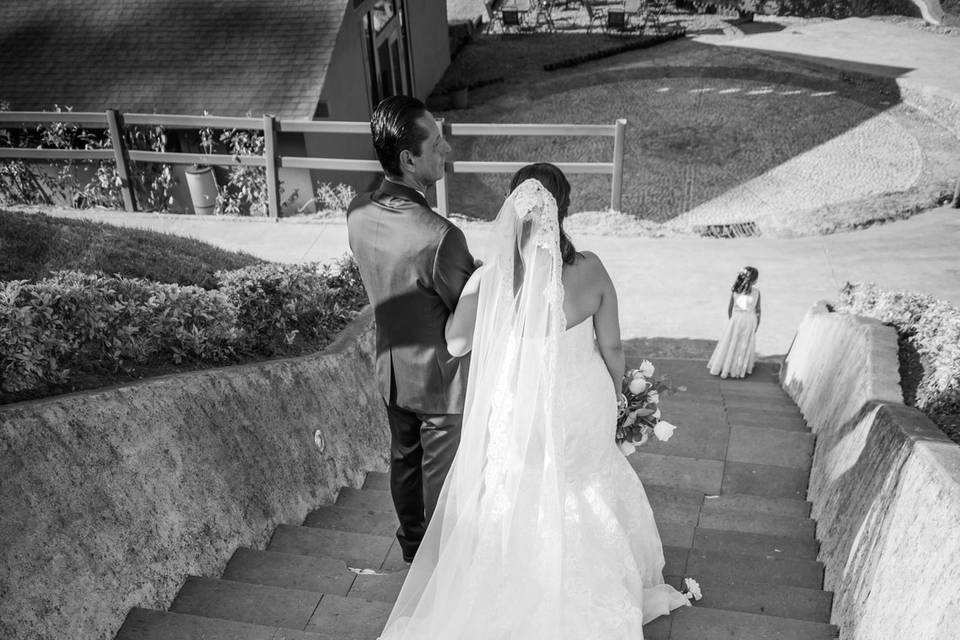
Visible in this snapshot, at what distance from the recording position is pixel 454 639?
294cm

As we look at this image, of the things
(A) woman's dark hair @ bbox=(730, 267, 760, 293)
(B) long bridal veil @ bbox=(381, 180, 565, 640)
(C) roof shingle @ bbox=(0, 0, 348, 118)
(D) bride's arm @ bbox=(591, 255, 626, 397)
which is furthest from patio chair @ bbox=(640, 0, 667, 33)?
(B) long bridal veil @ bbox=(381, 180, 565, 640)

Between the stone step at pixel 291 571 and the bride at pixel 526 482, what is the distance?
0.40 meters

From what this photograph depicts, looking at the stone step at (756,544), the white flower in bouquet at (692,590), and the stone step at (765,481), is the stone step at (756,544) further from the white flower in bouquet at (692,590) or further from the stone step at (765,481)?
the stone step at (765,481)

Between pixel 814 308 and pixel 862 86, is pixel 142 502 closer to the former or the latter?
pixel 814 308

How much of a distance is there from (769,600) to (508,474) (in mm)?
1124

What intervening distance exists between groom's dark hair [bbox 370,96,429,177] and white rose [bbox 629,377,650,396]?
4.52 ft

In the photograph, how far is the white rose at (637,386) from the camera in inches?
145

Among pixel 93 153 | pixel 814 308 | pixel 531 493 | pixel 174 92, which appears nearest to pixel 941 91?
pixel 814 308

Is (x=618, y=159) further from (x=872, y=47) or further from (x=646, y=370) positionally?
(x=872, y=47)

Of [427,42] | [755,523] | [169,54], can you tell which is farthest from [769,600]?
[427,42]

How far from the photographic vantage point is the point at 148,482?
3.24m

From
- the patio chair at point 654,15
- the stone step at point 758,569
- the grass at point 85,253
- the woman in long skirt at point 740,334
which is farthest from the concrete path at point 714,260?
the patio chair at point 654,15

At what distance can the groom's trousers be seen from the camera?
134 inches

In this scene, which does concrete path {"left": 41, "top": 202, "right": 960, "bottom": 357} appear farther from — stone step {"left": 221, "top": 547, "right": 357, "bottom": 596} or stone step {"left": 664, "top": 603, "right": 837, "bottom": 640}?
stone step {"left": 221, "top": 547, "right": 357, "bottom": 596}
